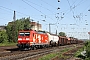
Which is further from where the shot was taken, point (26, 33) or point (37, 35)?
point (37, 35)

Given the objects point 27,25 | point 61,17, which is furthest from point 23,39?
point 27,25

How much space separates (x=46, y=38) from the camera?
152 ft

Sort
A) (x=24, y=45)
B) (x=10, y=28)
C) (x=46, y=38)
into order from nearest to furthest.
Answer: (x=24, y=45)
(x=46, y=38)
(x=10, y=28)

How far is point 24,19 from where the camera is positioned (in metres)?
96.8

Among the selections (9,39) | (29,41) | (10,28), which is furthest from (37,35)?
(10,28)

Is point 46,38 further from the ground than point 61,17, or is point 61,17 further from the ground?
point 61,17

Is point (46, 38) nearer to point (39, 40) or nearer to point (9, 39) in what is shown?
point (39, 40)

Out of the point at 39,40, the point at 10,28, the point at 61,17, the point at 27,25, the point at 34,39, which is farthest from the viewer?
the point at 27,25

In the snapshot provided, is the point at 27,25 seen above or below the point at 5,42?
above

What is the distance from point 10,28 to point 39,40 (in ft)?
113

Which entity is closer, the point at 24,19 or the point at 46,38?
the point at 46,38

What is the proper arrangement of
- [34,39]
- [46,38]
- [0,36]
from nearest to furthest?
[34,39], [46,38], [0,36]

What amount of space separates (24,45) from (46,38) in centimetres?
1304

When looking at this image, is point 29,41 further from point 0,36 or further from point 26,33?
point 0,36
